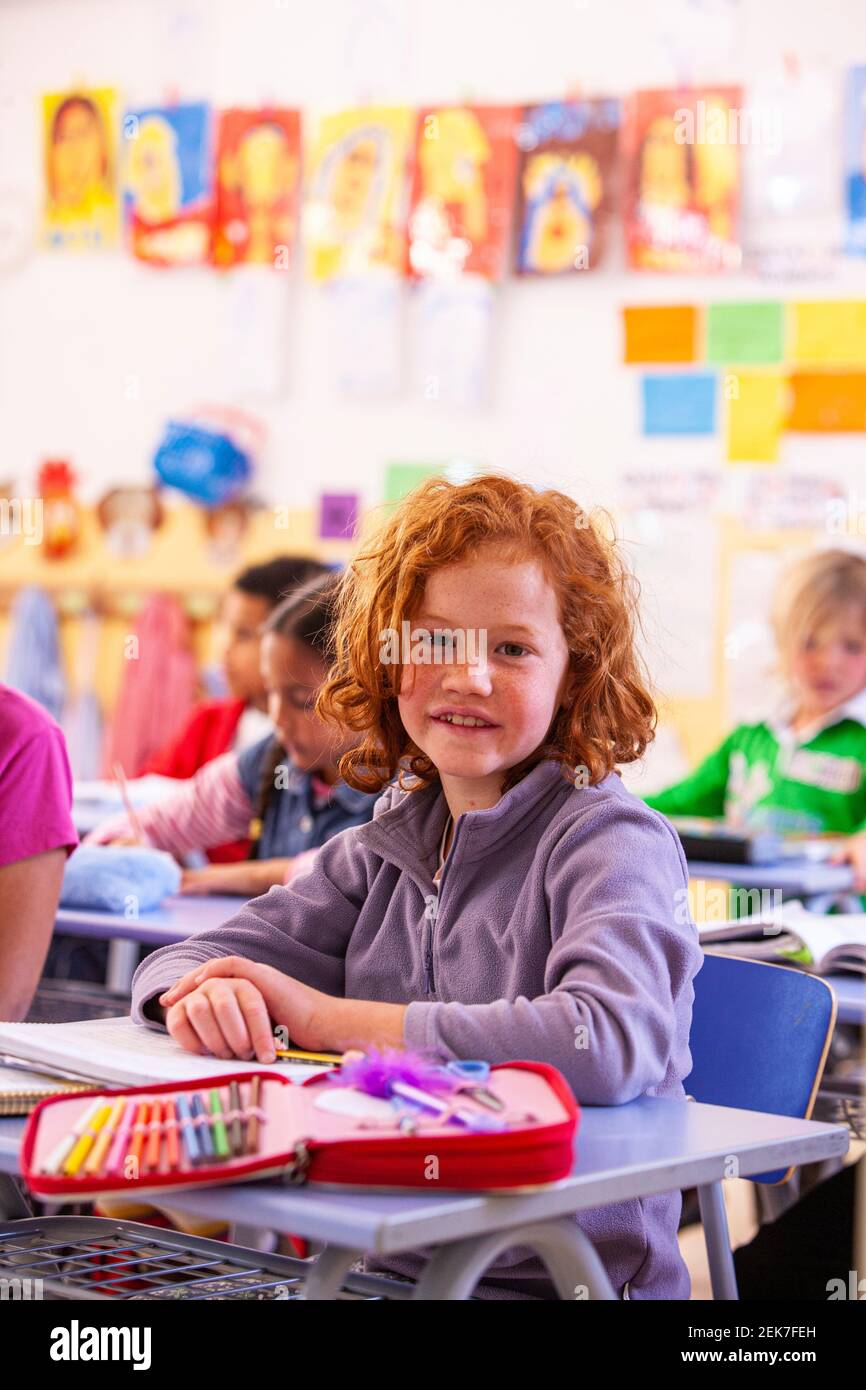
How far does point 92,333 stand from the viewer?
5.16 meters

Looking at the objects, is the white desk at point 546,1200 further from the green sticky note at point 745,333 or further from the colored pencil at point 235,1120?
the green sticky note at point 745,333

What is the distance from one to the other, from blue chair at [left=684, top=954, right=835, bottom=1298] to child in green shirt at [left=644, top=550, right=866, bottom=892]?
7.05 feet

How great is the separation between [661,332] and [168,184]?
1619 millimetres

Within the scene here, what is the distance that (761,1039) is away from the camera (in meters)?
1.59

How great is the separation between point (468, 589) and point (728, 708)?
3.17m

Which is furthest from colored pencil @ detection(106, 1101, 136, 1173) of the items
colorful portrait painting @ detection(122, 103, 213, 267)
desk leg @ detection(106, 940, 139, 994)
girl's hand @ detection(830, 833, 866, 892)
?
colorful portrait painting @ detection(122, 103, 213, 267)

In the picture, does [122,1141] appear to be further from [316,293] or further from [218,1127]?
[316,293]

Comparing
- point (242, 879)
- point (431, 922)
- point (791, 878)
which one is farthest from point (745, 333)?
point (431, 922)

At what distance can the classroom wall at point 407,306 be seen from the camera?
14.5 ft

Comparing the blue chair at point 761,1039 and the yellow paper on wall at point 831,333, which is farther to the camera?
the yellow paper on wall at point 831,333

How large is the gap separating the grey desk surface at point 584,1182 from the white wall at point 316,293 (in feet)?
10.7

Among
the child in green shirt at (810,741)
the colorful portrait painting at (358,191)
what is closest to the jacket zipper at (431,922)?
the child in green shirt at (810,741)
